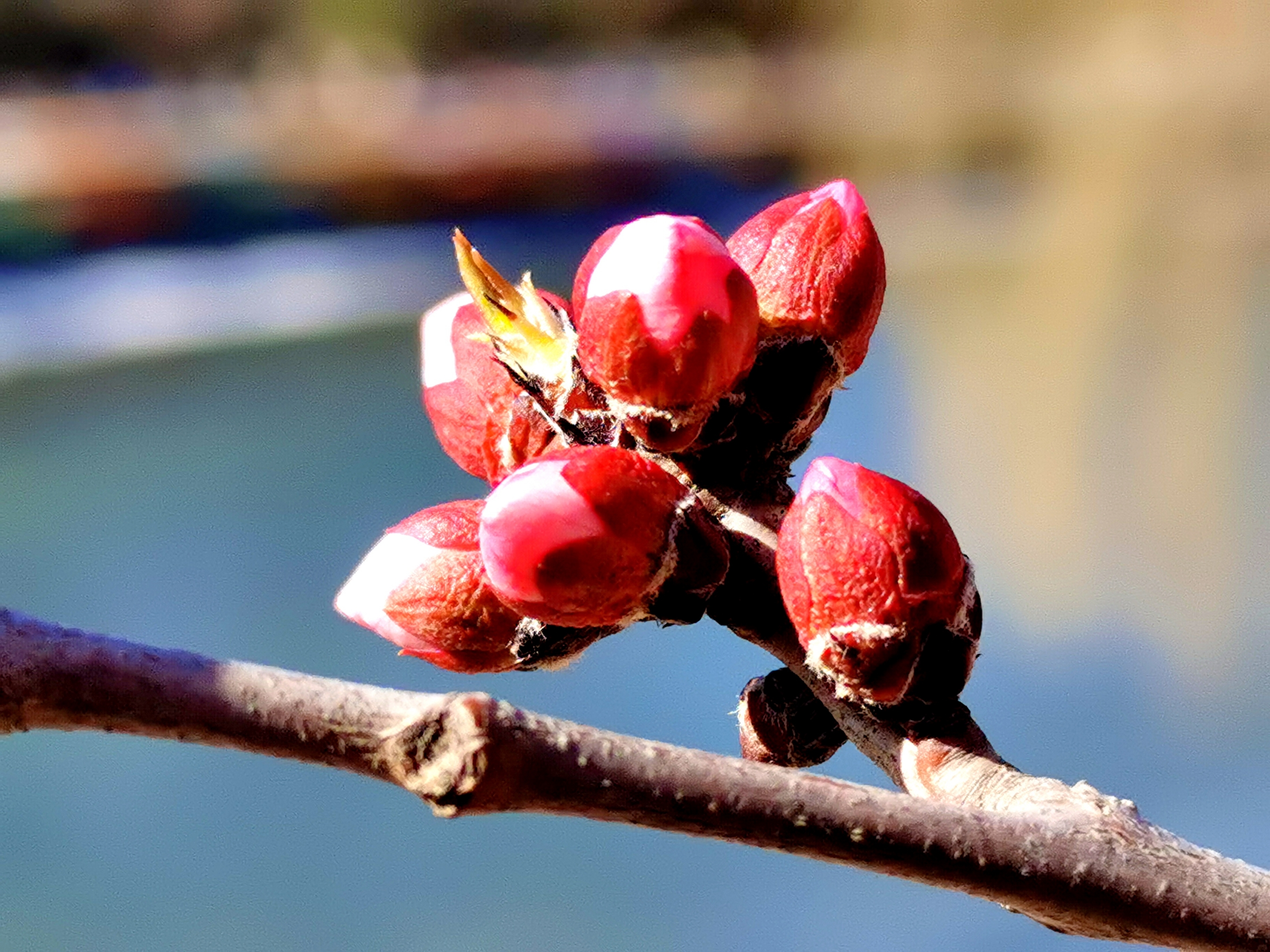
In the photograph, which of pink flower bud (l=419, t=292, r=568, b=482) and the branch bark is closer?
the branch bark

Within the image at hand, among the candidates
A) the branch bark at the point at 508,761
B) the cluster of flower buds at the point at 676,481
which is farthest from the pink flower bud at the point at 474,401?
the branch bark at the point at 508,761

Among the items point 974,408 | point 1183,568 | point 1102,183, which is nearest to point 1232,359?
point 974,408

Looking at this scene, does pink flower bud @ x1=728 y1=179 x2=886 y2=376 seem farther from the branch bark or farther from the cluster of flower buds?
the branch bark

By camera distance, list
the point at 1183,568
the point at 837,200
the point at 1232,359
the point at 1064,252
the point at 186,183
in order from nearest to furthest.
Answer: the point at 837,200, the point at 1183,568, the point at 1232,359, the point at 186,183, the point at 1064,252

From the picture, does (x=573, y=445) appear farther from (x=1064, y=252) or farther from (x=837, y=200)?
(x=1064, y=252)

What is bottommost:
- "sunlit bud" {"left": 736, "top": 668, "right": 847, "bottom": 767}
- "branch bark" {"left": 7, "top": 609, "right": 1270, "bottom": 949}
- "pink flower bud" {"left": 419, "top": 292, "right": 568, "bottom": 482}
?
"branch bark" {"left": 7, "top": 609, "right": 1270, "bottom": 949}

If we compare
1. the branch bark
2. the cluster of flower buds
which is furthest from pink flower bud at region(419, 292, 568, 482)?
the branch bark
